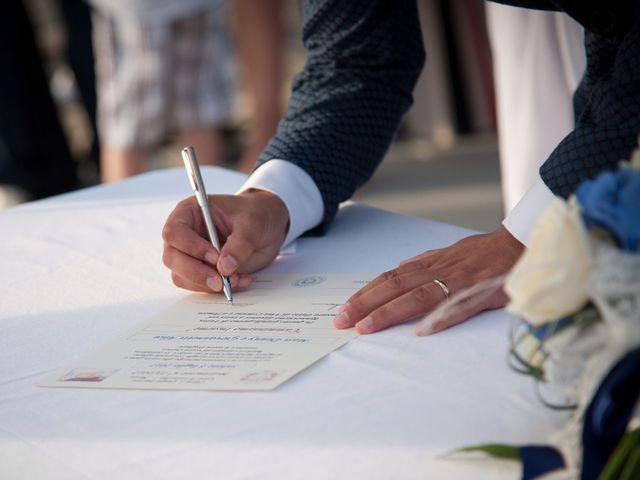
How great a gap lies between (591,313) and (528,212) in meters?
0.40

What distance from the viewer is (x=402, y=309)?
36.7 inches

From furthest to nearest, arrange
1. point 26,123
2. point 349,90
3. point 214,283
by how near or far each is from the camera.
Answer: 1. point 26,123
2. point 349,90
3. point 214,283

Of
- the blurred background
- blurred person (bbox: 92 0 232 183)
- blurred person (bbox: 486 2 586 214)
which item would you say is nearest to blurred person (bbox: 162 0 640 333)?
blurred person (bbox: 486 2 586 214)

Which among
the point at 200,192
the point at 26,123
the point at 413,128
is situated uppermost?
the point at 200,192

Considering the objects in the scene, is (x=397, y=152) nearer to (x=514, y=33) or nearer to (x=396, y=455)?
(x=514, y=33)

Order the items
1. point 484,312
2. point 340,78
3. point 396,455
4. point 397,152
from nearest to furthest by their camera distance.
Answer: point 396,455 < point 484,312 < point 340,78 < point 397,152

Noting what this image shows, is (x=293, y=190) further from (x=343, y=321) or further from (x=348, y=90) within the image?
(x=343, y=321)

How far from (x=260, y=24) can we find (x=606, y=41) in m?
2.81

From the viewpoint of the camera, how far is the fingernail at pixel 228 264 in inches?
42.8

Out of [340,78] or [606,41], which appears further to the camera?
[340,78]

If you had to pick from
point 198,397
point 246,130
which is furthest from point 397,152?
point 198,397

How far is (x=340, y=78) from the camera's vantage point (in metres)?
1.43

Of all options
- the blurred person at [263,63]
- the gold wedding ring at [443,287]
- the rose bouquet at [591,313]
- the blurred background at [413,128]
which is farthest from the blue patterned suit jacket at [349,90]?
the blurred person at [263,63]

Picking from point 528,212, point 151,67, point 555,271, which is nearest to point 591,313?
point 555,271
